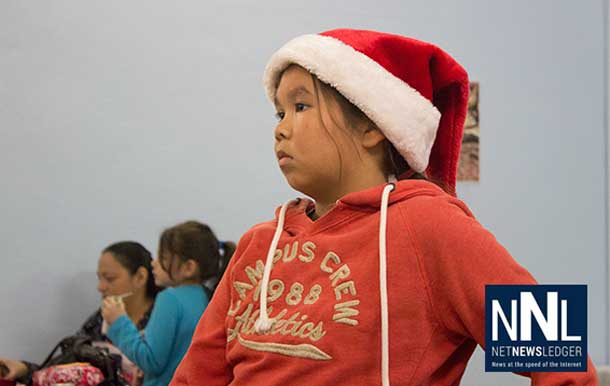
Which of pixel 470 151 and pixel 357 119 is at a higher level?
pixel 470 151

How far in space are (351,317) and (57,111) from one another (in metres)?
2.70

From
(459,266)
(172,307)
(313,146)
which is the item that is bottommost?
(172,307)

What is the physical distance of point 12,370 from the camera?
3168 mm

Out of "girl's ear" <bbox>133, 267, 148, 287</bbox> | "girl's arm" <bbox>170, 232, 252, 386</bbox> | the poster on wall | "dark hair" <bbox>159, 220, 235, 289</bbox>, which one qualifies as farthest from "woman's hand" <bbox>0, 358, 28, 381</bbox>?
"girl's arm" <bbox>170, 232, 252, 386</bbox>

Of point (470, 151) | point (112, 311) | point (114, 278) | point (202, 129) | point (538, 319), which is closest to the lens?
point (538, 319)

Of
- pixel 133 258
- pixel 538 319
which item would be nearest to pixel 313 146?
pixel 538 319

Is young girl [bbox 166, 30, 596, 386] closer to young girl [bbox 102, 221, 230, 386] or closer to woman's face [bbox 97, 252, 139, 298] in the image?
young girl [bbox 102, 221, 230, 386]

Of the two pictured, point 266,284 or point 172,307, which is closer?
point 266,284

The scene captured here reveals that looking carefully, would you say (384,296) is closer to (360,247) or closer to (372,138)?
(360,247)

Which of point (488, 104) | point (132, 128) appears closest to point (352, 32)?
point (132, 128)

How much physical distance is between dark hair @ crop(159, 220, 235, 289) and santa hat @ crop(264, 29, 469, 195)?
5.61 feet

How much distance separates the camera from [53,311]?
3.43 meters

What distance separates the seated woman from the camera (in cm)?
327

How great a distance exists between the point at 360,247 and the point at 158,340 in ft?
5.86
